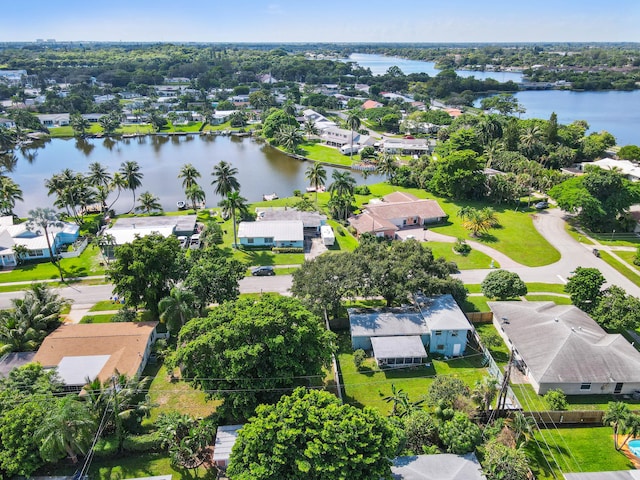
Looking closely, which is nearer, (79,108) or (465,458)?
(465,458)

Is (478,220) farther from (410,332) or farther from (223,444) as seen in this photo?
(223,444)

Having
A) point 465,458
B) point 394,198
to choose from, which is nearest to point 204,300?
point 465,458

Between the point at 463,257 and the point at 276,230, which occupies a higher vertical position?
the point at 276,230

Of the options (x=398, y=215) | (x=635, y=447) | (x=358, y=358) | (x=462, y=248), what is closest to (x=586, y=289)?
(x=635, y=447)

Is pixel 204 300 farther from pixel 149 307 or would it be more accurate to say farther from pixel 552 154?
pixel 552 154

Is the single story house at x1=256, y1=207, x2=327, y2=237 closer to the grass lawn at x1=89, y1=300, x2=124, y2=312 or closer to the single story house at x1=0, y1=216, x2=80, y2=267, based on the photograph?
the grass lawn at x1=89, y1=300, x2=124, y2=312

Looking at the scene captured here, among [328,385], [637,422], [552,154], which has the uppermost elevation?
[552,154]
